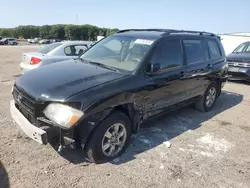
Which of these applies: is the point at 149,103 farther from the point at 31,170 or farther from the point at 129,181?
the point at 31,170

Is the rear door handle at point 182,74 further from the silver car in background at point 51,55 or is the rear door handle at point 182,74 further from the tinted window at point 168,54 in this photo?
the silver car in background at point 51,55

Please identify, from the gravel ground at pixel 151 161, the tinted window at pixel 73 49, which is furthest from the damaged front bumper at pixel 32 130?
the tinted window at pixel 73 49

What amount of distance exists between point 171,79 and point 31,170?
2.70 meters

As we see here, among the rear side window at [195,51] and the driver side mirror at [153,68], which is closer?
the driver side mirror at [153,68]

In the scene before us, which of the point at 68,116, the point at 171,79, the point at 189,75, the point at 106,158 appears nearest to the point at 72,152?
the point at 106,158

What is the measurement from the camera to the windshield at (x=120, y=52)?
13.4 feet

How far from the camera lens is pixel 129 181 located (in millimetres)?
3180

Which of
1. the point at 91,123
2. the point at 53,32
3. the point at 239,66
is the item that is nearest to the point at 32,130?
the point at 91,123

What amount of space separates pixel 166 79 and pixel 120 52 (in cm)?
94

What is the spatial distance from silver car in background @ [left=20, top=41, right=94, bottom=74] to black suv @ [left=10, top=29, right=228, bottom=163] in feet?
9.89

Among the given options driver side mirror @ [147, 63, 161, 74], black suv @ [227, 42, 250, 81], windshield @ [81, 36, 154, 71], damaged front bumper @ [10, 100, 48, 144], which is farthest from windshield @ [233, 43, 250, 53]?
damaged front bumper @ [10, 100, 48, 144]

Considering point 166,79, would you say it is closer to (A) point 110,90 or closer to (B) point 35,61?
(A) point 110,90

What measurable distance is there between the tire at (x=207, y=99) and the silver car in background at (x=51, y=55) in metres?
3.99

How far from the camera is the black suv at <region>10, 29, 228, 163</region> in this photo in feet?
10.2
